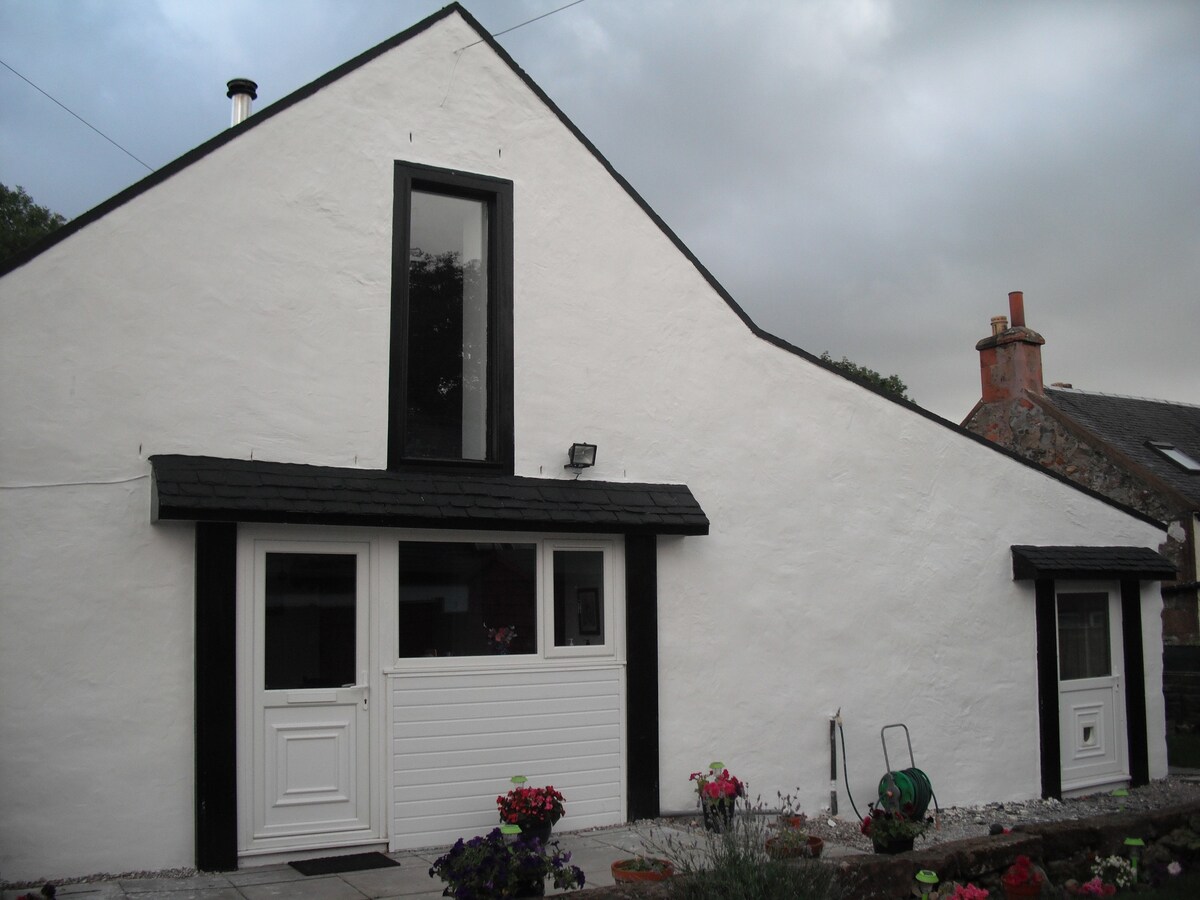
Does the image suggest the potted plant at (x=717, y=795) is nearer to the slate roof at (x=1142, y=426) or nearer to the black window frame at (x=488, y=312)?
the black window frame at (x=488, y=312)

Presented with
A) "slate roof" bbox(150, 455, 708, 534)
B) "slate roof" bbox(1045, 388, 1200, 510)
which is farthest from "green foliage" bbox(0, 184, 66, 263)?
"slate roof" bbox(1045, 388, 1200, 510)

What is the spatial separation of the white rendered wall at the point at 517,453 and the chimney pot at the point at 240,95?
3.98 feet

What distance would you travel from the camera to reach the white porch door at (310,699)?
7.07 metres

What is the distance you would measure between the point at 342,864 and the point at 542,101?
6.11 m

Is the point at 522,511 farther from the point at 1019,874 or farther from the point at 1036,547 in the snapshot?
the point at 1036,547

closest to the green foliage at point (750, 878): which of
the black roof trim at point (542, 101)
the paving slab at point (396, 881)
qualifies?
the paving slab at point (396, 881)

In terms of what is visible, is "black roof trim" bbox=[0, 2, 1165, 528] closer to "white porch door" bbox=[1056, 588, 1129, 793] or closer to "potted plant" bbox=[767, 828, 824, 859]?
"white porch door" bbox=[1056, 588, 1129, 793]

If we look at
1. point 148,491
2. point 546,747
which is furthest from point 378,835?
point 148,491

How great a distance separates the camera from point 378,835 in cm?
739

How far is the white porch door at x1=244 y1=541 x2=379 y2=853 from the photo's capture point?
707 cm

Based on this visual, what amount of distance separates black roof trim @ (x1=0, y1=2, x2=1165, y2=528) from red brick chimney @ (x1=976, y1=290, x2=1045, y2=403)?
939cm

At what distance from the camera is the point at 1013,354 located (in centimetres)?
2069

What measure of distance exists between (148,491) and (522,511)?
8.66 feet

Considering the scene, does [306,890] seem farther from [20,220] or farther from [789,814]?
[20,220]
